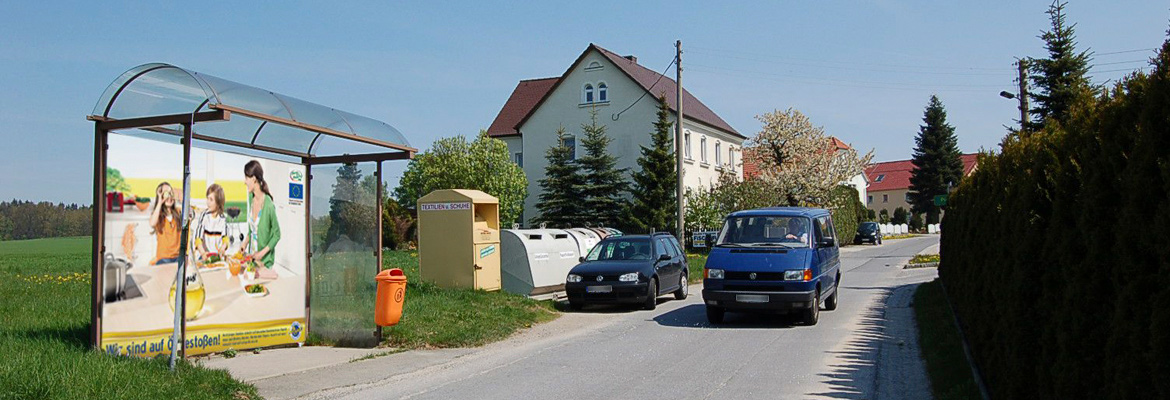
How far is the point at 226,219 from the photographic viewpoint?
10.5 m

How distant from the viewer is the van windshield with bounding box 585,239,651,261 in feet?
58.6

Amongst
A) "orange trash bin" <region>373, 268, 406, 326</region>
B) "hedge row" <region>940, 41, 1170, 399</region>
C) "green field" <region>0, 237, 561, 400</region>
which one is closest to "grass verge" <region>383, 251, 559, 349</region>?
"green field" <region>0, 237, 561, 400</region>

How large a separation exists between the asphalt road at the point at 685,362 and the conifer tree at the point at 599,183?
26.6m

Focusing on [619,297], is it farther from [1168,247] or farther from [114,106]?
[1168,247]

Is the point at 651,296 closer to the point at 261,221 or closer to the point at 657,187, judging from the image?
the point at 261,221

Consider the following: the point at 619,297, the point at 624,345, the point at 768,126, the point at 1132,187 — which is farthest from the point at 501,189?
the point at 1132,187

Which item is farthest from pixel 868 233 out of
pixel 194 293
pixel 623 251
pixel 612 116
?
pixel 194 293

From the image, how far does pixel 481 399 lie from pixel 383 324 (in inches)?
146

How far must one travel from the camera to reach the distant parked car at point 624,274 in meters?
16.7

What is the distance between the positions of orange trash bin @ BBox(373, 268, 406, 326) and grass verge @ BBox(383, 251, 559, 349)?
71 cm

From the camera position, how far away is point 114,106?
338 inches

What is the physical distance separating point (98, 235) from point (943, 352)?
369 inches

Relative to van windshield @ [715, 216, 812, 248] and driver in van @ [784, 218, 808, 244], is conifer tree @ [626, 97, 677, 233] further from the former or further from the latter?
driver in van @ [784, 218, 808, 244]

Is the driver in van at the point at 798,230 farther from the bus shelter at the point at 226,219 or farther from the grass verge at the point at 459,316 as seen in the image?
the bus shelter at the point at 226,219
